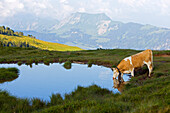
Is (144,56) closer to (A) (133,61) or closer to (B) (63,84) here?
(A) (133,61)

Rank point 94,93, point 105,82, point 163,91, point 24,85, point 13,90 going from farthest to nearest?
point 105,82, point 24,85, point 13,90, point 94,93, point 163,91

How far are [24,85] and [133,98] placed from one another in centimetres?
1043

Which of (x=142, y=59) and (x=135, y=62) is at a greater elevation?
(x=142, y=59)

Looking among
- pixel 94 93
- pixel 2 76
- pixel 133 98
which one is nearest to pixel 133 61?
pixel 94 93

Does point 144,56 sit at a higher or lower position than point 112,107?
higher

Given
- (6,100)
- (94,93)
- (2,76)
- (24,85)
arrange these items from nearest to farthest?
1. (6,100)
2. (94,93)
3. (24,85)
4. (2,76)

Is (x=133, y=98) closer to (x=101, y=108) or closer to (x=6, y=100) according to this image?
(x=101, y=108)

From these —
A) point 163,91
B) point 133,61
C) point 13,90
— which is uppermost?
point 133,61

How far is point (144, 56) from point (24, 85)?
13108mm

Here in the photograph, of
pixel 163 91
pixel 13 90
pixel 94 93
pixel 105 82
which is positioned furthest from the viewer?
pixel 105 82

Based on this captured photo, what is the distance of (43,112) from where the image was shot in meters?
8.47

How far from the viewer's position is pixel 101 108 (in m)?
8.23

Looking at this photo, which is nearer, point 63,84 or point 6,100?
point 6,100

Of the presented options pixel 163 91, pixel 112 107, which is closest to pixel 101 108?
pixel 112 107
